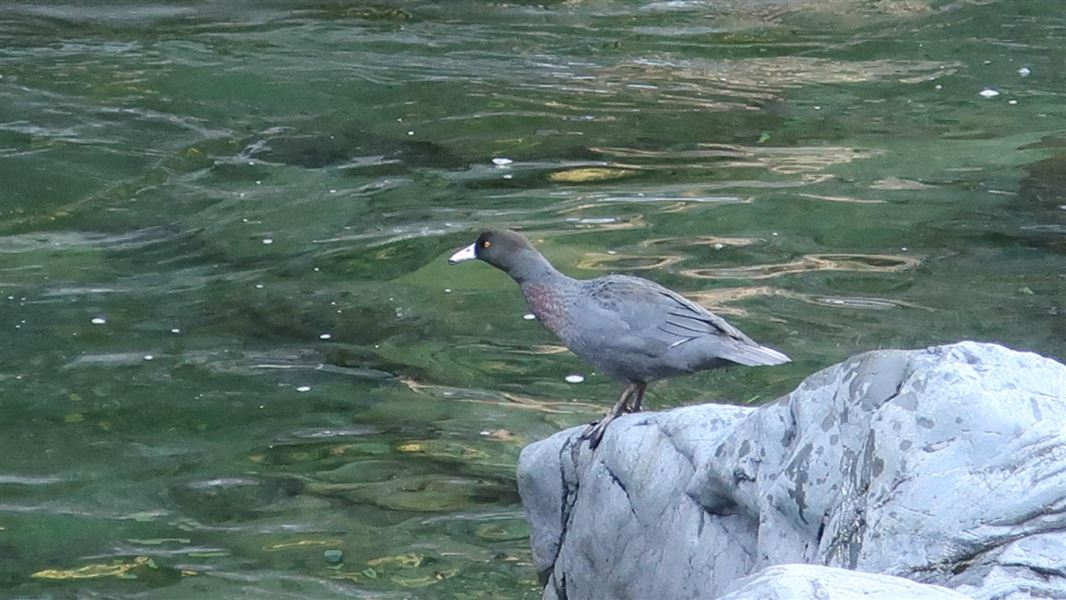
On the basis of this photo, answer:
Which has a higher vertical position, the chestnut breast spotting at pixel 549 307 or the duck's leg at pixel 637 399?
the chestnut breast spotting at pixel 549 307

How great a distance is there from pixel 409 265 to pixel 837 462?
5457 millimetres

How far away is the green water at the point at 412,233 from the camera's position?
6383 millimetres

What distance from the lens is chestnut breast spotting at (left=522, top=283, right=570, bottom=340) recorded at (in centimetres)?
528

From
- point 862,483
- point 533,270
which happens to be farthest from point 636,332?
point 862,483

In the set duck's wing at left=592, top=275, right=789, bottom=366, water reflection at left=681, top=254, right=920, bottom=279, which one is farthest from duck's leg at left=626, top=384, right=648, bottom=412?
water reflection at left=681, top=254, right=920, bottom=279

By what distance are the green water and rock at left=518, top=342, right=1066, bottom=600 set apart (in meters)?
1.35

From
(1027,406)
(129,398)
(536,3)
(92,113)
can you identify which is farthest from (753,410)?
(536,3)

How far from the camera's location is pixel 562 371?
24.7 feet

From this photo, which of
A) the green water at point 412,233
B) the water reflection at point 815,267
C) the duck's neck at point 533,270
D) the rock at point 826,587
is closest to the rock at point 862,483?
the rock at point 826,587

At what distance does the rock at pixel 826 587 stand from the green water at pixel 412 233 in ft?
9.84

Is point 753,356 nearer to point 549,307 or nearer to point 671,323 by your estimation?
point 671,323

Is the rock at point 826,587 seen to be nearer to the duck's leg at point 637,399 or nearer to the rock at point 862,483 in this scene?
the rock at point 862,483

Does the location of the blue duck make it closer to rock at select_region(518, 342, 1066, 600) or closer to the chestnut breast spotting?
the chestnut breast spotting

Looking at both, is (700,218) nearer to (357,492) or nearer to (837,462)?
(357,492)
